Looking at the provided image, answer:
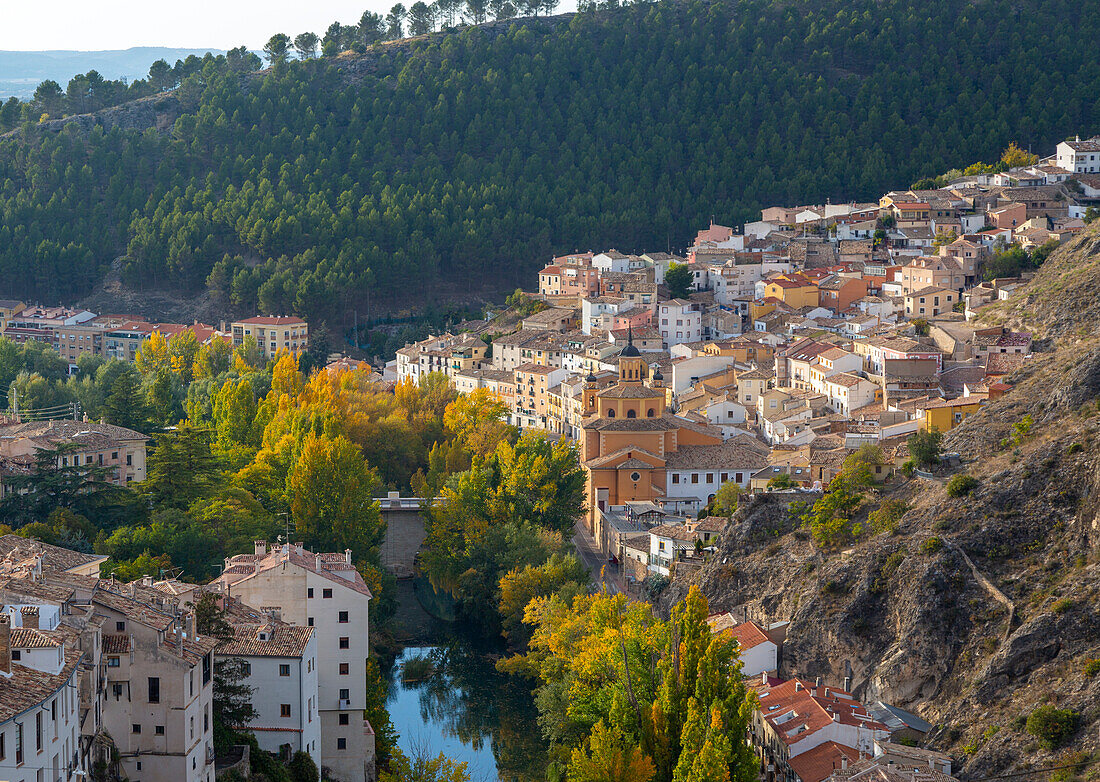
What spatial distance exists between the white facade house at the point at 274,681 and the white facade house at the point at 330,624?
233cm

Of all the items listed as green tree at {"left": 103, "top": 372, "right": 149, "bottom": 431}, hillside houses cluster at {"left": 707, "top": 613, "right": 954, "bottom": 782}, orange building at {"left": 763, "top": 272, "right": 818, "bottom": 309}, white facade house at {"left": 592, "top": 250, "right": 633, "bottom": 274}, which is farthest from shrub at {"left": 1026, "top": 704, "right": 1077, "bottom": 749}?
white facade house at {"left": 592, "top": 250, "right": 633, "bottom": 274}

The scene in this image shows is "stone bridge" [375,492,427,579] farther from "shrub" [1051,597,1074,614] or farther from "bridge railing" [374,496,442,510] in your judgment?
"shrub" [1051,597,1074,614]

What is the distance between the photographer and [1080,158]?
71375mm

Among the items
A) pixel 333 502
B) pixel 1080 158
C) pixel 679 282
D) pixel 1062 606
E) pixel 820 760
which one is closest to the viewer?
pixel 820 760

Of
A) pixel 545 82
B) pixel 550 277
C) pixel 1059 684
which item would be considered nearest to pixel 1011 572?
pixel 1059 684

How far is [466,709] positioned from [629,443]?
14088mm

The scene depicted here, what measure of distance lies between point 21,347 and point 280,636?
4409 cm

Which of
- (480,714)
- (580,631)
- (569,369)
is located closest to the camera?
(580,631)

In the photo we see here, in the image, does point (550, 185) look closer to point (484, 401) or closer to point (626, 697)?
point (484, 401)

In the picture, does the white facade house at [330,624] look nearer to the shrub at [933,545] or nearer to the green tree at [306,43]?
the shrub at [933,545]

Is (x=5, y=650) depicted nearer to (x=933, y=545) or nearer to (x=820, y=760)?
(x=820, y=760)

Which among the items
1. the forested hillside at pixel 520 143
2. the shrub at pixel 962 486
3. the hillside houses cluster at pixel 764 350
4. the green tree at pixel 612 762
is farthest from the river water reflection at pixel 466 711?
the forested hillside at pixel 520 143

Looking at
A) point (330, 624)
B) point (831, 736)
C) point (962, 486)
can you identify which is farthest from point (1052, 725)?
point (330, 624)

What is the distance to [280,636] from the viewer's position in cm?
2492
